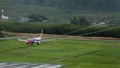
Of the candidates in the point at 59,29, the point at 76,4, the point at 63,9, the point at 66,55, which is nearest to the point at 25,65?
the point at 66,55

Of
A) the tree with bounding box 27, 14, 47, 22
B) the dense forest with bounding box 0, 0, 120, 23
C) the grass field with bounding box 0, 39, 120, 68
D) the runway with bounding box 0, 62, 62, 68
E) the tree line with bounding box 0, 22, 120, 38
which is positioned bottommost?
the runway with bounding box 0, 62, 62, 68

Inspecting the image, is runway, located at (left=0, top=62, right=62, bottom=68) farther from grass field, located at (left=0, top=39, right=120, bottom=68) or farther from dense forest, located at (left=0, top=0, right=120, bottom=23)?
dense forest, located at (left=0, top=0, right=120, bottom=23)

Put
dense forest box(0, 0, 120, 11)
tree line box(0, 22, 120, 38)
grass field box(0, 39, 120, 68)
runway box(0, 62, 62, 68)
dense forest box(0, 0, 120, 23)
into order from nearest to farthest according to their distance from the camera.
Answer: runway box(0, 62, 62, 68), grass field box(0, 39, 120, 68), tree line box(0, 22, 120, 38), dense forest box(0, 0, 120, 11), dense forest box(0, 0, 120, 23)

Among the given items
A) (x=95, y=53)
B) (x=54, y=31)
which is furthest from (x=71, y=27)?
(x=95, y=53)

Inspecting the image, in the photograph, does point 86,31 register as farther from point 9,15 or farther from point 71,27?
point 9,15

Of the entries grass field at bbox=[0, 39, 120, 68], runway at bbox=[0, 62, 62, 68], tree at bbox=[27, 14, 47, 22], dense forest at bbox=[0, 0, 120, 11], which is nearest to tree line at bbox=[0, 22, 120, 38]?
dense forest at bbox=[0, 0, 120, 11]

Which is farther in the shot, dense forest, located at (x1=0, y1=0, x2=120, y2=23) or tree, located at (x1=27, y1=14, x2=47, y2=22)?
tree, located at (x1=27, y1=14, x2=47, y2=22)

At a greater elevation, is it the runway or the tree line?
the tree line

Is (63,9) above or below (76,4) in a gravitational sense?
below

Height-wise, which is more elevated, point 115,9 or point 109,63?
point 115,9

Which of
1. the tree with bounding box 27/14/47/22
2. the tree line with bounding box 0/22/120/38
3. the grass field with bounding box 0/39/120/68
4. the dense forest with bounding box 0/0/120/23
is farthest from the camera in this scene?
the tree with bounding box 27/14/47/22

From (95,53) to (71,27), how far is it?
29259mm

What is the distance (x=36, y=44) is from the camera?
54.1 meters

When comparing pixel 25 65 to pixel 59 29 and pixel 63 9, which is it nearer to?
pixel 59 29
